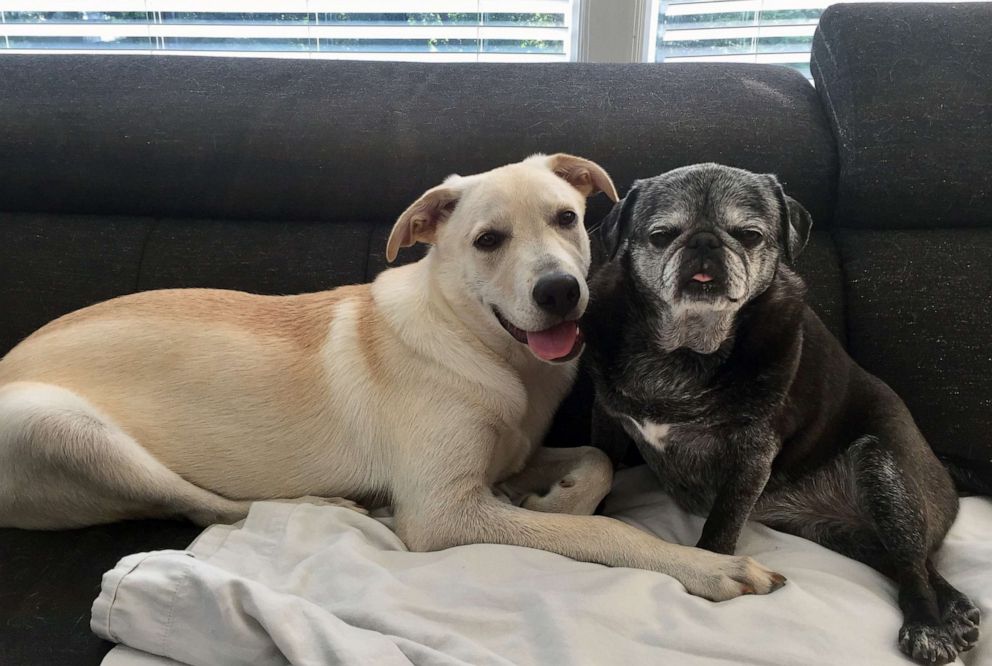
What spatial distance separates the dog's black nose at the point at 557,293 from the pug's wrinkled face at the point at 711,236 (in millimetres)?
171

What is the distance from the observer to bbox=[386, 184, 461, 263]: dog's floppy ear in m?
1.62

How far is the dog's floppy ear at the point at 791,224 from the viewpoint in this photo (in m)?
1.47

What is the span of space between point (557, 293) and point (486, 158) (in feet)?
2.50

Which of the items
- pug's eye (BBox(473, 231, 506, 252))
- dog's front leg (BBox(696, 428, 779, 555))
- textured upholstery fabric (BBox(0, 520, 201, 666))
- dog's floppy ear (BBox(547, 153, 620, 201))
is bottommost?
textured upholstery fabric (BBox(0, 520, 201, 666))

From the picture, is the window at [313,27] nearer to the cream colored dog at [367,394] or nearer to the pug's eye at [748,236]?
the cream colored dog at [367,394]

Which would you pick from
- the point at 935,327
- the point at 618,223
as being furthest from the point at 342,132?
the point at 935,327

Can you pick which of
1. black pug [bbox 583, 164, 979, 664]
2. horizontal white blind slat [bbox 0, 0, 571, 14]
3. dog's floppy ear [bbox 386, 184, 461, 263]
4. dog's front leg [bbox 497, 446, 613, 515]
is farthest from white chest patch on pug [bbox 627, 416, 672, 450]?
horizontal white blind slat [bbox 0, 0, 571, 14]

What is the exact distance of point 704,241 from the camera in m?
1.35

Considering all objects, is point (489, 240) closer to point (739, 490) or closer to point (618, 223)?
point (618, 223)

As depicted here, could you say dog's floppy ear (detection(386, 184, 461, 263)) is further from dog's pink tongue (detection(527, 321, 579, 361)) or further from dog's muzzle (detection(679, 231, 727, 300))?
dog's muzzle (detection(679, 231, 727, 300))

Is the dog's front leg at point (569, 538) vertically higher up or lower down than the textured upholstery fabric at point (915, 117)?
lower down

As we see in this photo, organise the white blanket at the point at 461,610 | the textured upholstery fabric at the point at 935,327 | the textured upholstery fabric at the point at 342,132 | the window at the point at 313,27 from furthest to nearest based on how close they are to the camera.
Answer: the window at the point at 313,27, the textured upholstery fabric at the point at 342,132, the textured upholstery fabric at the point at 935,327, the white blanket at the point at 461,610

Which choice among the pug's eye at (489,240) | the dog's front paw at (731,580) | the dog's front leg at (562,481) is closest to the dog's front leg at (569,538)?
the dog's front paw at (731,580)

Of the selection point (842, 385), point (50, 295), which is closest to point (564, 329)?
point (842, 385)
